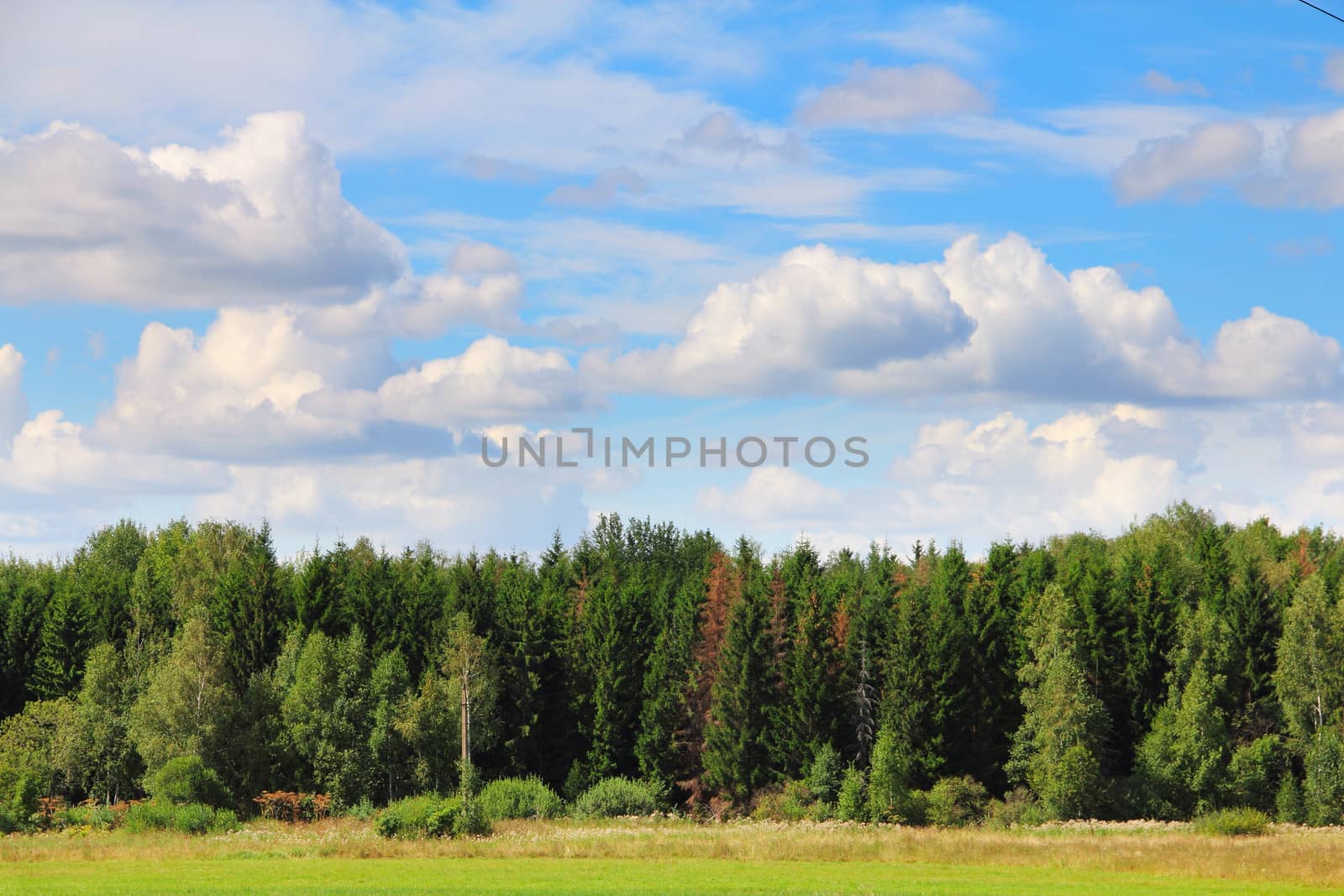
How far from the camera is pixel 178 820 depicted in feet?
215

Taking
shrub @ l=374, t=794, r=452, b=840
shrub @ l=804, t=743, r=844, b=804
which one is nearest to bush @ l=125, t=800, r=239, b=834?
shrub @ l=374, t=794, r=452, b=840

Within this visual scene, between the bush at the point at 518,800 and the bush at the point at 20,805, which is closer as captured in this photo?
the bush at the point at 20,805

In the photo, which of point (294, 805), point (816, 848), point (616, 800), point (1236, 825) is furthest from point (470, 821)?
point (1236, 825)

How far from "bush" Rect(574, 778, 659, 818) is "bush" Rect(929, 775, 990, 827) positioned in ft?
52.0

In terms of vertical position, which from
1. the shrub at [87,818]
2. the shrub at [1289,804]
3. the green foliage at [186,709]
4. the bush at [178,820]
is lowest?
the shrub at [1289,804]

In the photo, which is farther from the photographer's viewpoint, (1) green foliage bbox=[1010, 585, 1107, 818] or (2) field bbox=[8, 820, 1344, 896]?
(1) green foliage bbox=[1010, 585, 1107, 818]

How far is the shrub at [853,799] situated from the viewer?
69.9 meters

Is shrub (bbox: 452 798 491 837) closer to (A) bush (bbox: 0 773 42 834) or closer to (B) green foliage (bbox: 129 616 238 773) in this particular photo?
(B) green foliage (bbox: 129 616 238 773)

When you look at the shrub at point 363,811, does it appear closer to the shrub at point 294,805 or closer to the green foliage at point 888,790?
the shrub at point 294,805

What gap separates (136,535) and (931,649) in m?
110

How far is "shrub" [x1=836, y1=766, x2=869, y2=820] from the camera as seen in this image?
69.9 metres

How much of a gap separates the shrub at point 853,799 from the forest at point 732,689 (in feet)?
0.57

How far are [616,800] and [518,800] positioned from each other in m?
5.46

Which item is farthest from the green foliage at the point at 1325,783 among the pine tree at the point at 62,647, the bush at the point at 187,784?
the pine tree at the point at 62,647
